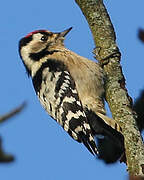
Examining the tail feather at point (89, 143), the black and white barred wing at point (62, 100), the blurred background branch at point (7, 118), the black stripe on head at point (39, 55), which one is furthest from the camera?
the black stripe on head at point (39, 55)

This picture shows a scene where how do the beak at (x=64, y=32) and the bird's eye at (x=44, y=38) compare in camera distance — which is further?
the bird's eye at (x=44, y=38)

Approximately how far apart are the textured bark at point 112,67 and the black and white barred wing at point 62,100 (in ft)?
1.97

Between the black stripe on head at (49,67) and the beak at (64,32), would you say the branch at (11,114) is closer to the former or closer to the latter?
the black stripe on head at (49,67)

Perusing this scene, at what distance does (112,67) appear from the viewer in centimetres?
326

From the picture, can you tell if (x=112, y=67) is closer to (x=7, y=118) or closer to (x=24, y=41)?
(x=24, y=41)

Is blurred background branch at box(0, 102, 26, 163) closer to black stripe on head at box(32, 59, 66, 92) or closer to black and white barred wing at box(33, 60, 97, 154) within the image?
black and white barred wing at box(33, 60, 97, 154)

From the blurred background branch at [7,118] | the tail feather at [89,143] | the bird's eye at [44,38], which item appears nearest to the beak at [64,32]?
the bird's eye at [44,38]

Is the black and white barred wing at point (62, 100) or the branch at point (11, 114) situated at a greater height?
the branch at point (11, 114)

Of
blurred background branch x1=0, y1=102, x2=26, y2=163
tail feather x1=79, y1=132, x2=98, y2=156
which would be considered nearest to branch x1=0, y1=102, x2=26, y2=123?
blurred background branch x1=0, y1=102, x2=26, y2=163

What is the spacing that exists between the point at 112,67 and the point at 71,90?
746 millimetres

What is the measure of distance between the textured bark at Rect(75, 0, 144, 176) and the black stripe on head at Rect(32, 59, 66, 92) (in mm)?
794

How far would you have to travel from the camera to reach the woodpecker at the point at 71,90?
3.61m

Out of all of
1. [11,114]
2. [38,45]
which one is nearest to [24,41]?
[38,45]

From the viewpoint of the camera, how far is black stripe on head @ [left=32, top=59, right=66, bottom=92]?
13.4ft
